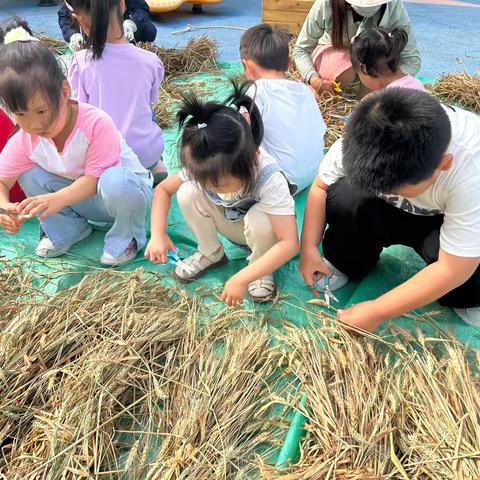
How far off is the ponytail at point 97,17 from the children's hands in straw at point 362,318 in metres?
1.45

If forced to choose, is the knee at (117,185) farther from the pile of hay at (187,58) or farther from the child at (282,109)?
the pile of hay at (187,58)

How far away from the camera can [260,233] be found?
1.59 m

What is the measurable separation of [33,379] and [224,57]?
3.60 meters

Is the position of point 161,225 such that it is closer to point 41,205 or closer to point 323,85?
point 41,205

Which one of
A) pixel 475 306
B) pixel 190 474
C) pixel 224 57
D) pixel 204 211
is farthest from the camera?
pixel 224 57

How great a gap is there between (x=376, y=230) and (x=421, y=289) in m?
0.34

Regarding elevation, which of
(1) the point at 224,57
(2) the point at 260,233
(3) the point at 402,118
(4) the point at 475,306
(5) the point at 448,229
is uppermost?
(3) the point at 402,118

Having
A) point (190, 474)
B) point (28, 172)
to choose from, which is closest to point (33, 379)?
point (190, 474)

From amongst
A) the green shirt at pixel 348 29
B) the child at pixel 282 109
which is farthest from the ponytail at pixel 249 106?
the green shirt at pixel 348 29

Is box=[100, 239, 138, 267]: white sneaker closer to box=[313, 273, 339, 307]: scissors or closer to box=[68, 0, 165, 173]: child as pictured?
box=[68, 0, 165, 173]: child

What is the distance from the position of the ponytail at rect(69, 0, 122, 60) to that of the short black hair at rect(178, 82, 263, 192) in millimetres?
834

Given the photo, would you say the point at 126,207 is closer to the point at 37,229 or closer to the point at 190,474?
the point at 37,229

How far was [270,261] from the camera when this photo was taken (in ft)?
4.92

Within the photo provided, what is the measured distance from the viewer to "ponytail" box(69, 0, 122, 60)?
6.21 feet
